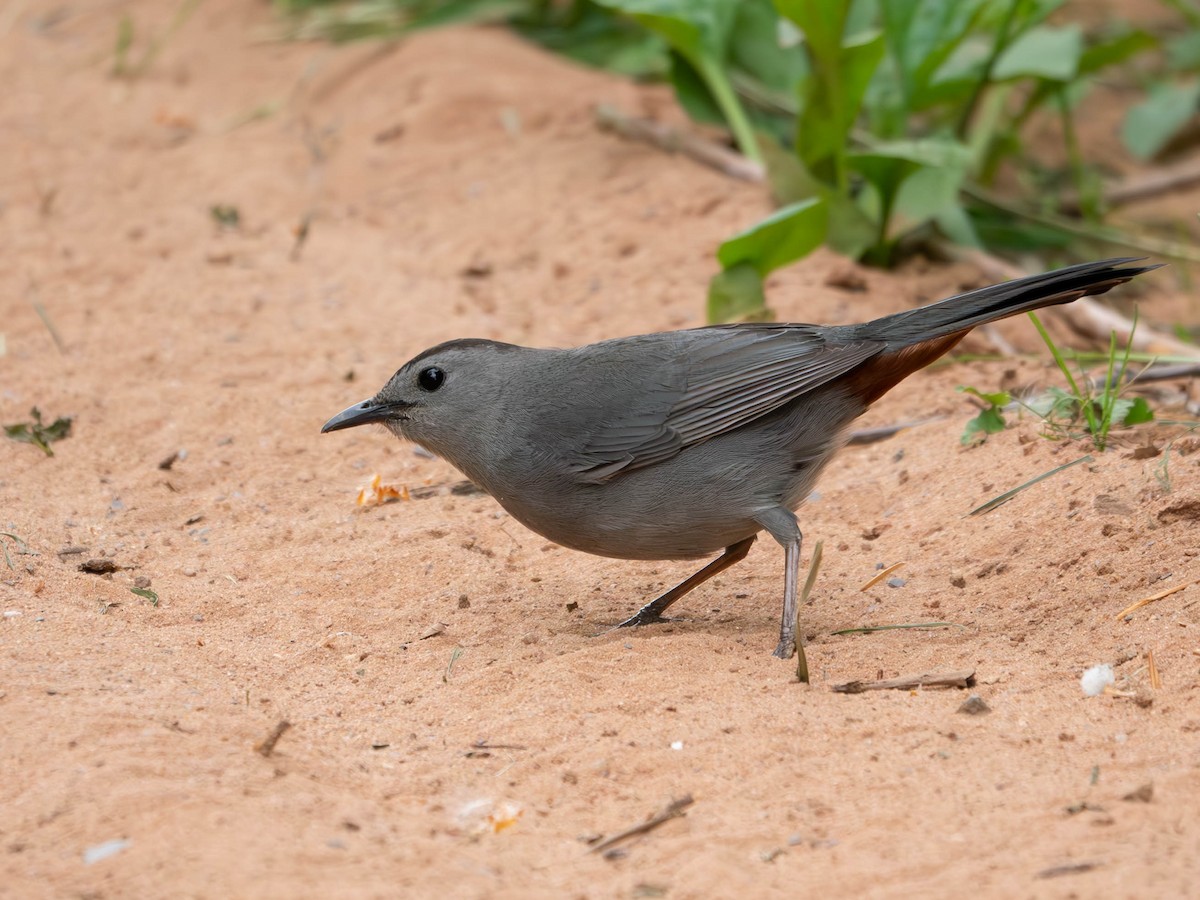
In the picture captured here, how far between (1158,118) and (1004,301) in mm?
5891

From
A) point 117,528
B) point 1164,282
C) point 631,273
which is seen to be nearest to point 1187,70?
point 1164,282

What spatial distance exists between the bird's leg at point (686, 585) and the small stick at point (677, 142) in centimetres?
375

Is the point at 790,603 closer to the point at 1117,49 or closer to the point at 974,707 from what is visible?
the point at 974,707

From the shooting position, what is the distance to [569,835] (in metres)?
3.27

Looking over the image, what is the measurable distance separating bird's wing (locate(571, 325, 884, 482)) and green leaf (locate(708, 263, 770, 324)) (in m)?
1.57

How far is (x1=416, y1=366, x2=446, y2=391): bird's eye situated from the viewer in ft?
16.8

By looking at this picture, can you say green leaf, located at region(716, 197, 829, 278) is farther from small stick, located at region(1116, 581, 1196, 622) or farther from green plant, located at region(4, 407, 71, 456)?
green plant, located at region(4, 407, 71, 456)

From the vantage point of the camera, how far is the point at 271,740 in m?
3.53

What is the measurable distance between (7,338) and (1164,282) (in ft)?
22.3

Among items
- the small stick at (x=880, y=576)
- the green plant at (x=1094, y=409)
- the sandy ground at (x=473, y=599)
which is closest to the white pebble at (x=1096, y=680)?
the sandy ground at (x=473, y=599)

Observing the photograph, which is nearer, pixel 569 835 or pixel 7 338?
pixel 569 835

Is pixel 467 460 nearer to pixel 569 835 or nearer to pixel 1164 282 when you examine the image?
pixel 569 835

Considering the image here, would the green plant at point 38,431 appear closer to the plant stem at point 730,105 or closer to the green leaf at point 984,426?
the green leaf at point 984,426

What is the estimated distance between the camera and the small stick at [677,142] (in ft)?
27.6
